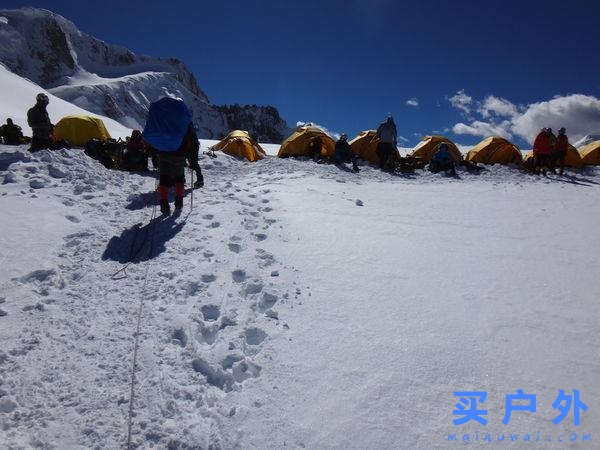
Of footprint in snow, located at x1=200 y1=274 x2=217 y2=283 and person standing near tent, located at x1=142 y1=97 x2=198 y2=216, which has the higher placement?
person standing near tent, located at x1=142 y1=97 x2=198 y2=216

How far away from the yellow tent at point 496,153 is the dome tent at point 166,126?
12939 mm

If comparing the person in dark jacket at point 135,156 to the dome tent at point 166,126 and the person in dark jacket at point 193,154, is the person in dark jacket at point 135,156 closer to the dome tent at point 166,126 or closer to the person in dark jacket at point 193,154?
the person in dark jacket at point 193,154

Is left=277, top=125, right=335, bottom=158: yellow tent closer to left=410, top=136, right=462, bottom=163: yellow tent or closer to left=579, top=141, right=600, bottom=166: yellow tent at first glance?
left=410, top=136, right=462, bottom=163: yellow tent

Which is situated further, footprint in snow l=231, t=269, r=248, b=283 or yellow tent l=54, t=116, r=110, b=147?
yellow tent l=54, t=116, r=110, b=147

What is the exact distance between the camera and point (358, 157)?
1595cm

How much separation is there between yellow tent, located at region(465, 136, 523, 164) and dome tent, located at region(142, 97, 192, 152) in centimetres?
1294

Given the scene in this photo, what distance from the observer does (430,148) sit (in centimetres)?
1647

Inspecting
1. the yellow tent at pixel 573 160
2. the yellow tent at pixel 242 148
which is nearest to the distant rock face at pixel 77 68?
the yellow tent at pixel 242 148

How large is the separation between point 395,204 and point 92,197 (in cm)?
664

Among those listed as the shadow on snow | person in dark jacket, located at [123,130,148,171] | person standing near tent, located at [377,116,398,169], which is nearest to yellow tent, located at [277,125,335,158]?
person standing near tent, located at [377,116,398,169]

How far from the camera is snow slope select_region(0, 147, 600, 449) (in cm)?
322

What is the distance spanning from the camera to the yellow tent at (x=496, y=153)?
1596 cm

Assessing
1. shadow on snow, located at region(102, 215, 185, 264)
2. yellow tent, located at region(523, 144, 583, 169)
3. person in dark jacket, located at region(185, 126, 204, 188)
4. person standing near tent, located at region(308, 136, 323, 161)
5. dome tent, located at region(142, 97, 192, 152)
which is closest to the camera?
shadow on snow, located at region(102, 215, 185, 264)

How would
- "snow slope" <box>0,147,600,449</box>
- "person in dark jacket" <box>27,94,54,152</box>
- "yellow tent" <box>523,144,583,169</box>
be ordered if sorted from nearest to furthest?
1. "snow slope" <box>0,147,600,449</box>
2. "person in dark jacket" <box>27,94,54,152</box>
3. "yellow tent" <box>523,144,583,169</box>
